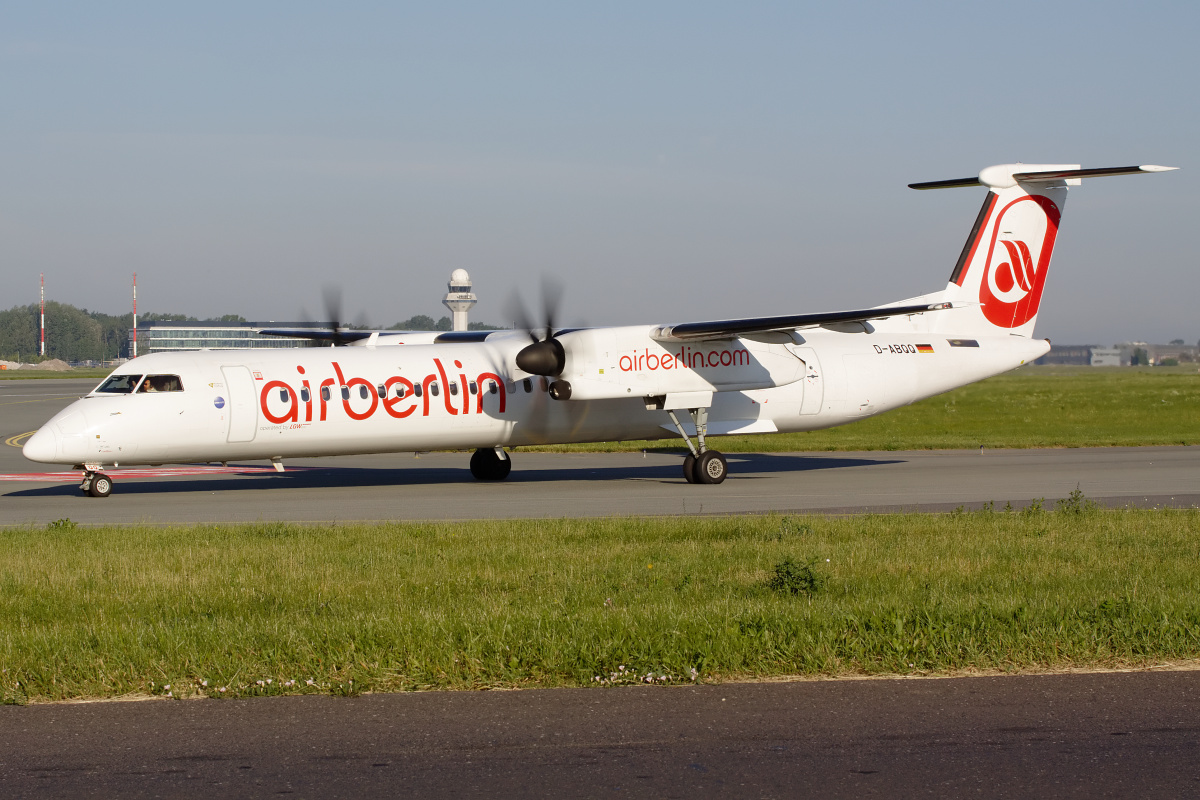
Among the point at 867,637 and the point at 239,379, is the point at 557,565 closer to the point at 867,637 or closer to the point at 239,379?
the point at 867,637

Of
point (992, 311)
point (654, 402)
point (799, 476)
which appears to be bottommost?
point (799, 476)

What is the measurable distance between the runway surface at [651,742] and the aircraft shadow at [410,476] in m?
16.1

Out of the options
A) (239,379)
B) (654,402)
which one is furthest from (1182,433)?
(239,379)

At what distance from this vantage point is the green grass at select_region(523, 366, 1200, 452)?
32.9m

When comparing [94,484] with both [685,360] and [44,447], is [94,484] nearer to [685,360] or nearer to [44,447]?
[44,447]

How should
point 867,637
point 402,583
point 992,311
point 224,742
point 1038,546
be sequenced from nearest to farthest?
point 224,742 → point 867,637 → point 402,583 → point 1038,546 → point 992,311

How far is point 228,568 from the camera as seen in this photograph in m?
12.0

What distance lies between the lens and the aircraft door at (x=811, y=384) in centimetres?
2464

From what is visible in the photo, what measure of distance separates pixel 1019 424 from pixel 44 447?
113 feet

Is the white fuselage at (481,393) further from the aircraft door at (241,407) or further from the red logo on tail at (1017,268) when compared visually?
the red logo on tail at (1017,268)

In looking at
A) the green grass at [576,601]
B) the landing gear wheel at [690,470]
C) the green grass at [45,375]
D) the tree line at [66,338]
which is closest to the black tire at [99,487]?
the green grass at [576,601]

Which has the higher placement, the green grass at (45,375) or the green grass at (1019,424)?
the green grass at (45,375)

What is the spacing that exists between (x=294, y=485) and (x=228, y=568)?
11256mm

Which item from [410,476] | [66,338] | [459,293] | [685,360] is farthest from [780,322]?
[66,338]
